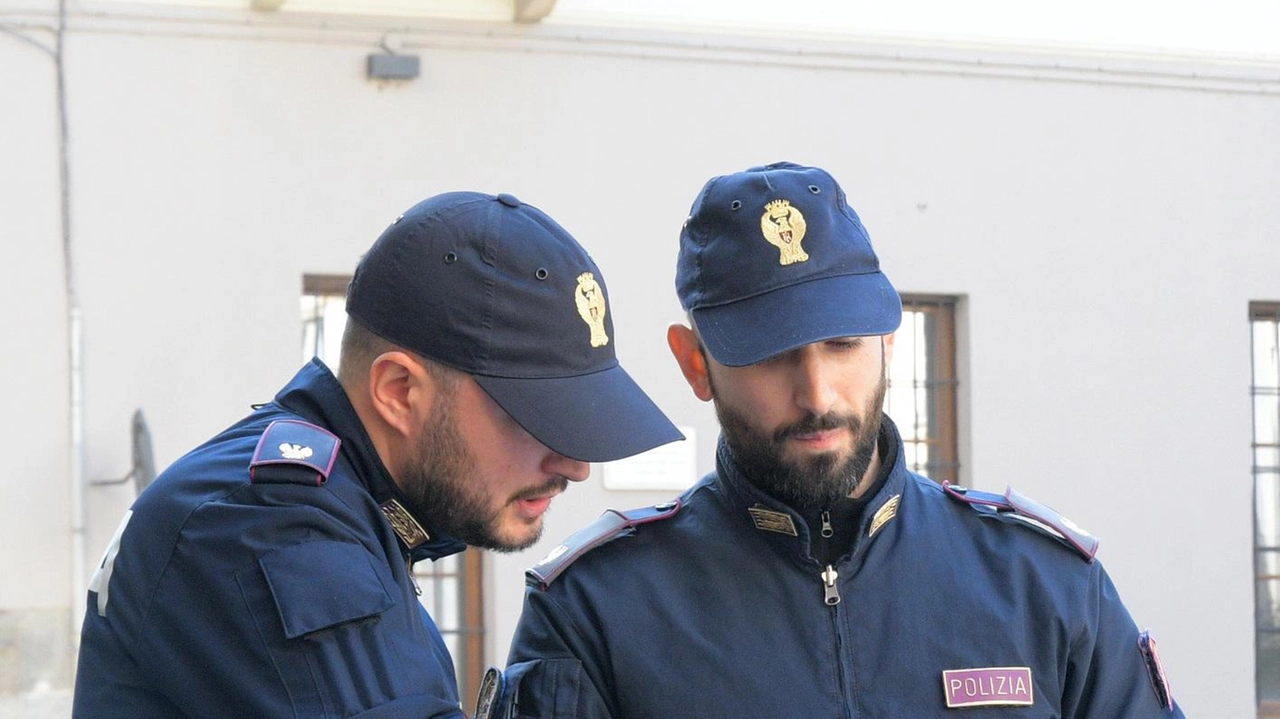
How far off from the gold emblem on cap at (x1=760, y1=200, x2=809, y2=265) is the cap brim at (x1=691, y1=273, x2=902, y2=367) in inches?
2.0

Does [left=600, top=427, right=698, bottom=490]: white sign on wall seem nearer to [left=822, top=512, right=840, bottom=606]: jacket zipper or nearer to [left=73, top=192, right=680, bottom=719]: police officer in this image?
[left=822, top=512, right=840, bottom=606]: jacket zipper

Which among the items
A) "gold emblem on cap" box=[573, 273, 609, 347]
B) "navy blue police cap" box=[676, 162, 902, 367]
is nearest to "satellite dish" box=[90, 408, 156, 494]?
"navy blue police cap" box=[676, 162, 902, 367]

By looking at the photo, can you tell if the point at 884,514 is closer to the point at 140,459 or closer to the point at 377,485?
the point at 377,485

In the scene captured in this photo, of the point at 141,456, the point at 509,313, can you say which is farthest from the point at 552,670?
the point at 141,456

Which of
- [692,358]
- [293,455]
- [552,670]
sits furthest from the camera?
[692,358]

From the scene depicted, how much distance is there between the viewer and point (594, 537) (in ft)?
7.39

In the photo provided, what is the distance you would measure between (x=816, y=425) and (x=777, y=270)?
9.2 inches

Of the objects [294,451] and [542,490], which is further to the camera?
[542,490]

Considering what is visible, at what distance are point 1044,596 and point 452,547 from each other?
2.70ft

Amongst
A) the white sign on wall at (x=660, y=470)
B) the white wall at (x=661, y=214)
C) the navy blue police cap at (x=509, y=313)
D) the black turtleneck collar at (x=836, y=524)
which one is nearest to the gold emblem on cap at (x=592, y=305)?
the navy blue police cap at (x=509, y=313)

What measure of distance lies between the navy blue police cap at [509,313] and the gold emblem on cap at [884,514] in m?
0.47

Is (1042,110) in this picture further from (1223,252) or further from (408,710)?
(408,710)

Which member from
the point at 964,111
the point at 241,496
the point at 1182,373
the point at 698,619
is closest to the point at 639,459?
the point at 964,111

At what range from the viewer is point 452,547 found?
1929 millimetres
